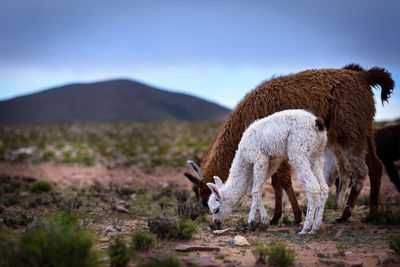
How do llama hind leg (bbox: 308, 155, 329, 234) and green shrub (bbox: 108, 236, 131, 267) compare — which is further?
llama hind leg (bbox: 308, 155, 329, 234)

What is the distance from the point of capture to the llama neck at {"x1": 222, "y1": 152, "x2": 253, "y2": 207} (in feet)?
28.7

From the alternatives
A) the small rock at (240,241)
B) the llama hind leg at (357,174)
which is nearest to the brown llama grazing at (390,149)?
the llama hind leg at (357,174)

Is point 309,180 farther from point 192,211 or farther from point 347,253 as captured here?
point 192,211

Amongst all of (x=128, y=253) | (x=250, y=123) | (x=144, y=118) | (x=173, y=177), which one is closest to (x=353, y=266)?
(x=128, y=253)

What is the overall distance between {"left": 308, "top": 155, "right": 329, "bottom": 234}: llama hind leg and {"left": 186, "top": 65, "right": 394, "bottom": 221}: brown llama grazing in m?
1.30

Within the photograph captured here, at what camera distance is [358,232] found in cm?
842

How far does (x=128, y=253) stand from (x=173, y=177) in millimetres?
12537

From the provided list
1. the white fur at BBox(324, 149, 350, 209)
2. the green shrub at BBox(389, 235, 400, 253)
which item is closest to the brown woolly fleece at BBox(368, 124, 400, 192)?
the white fur at BBox(324, 149, 350, 209)

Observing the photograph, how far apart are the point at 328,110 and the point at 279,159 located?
5.37 ft

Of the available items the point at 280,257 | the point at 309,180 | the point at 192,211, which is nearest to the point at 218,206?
the point at 192,211

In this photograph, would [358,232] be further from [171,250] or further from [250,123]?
→ [171,250]

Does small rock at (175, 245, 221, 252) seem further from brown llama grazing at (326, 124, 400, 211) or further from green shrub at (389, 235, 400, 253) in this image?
brown llama grazing at (326, 124, 400, 211)

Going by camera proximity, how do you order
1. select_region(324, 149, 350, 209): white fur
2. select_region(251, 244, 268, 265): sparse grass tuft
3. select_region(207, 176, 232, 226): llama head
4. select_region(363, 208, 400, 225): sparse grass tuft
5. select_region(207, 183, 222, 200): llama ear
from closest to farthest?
select_region(251, 244, 268, 265): sparse grass tuft
select_region(207, 183, 222, 200): llama ear
select_region(207, 176, 232, 226): llama head
select_region(363, 208, 400, 225): sparse grass tuft
select_region(324, 149, 350, 209): white fur

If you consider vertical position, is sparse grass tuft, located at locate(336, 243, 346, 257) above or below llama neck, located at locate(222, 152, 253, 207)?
below
